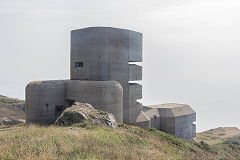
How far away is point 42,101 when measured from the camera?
74.3ft

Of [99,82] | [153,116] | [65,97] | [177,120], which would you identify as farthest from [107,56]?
[177,120]

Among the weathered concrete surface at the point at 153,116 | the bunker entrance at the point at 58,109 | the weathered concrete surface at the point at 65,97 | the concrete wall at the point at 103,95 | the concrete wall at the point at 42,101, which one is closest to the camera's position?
the concrete wall at the point at 103,95

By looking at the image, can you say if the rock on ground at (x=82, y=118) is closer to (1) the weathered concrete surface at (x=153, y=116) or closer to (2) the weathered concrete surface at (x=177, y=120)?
(1) the weathered concrete surface at (x=153, y=116)

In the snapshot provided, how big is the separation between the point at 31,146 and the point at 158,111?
2585 cm

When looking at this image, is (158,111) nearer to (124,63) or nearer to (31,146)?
(124,63)

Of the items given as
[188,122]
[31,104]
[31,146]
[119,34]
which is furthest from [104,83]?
[188,122]

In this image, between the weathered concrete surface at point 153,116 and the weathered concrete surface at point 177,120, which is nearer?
the weathered concrete surface at point 153,116

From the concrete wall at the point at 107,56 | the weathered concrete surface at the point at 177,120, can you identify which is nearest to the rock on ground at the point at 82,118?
the concrete wall at the point at 107,56

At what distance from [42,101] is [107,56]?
8.37 m

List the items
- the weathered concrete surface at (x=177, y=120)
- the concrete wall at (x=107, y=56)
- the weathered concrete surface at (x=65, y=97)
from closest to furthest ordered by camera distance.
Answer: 1. the weathered concrete surface at (x=65, y=97)
2. the concrete wall at (x=107, y=56)
3. the weathered concrete surface at (x=177, y=120)

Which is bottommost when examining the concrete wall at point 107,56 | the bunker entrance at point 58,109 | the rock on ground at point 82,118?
the bunker entrance at point 58,109

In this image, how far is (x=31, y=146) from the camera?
7.73 meters

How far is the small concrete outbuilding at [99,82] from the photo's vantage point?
21453 millimetres

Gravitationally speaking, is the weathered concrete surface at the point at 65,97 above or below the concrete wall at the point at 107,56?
below
